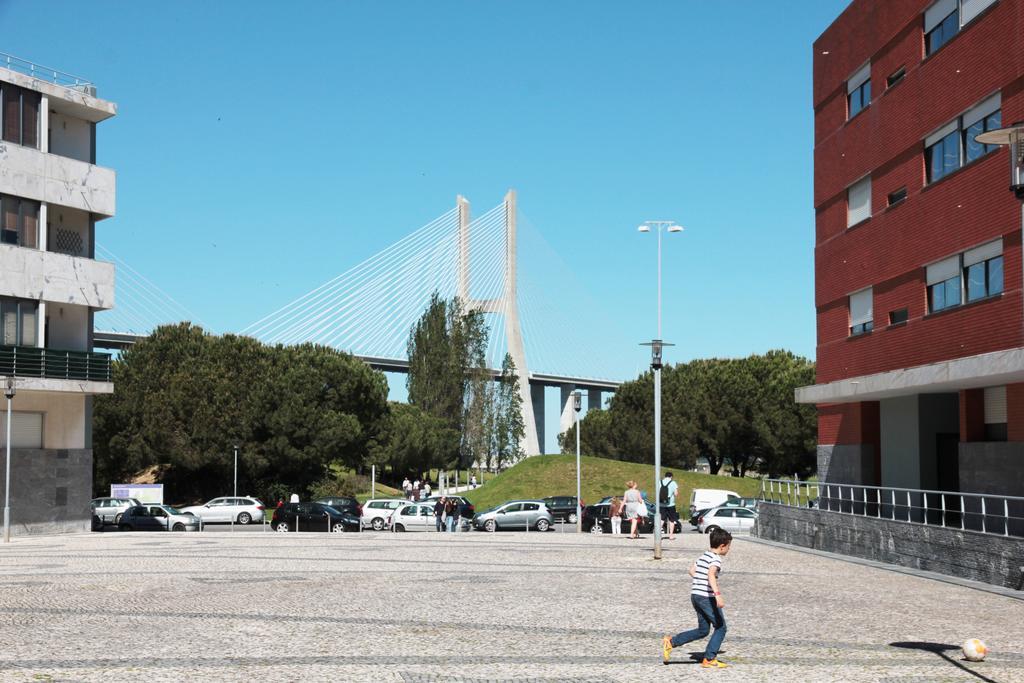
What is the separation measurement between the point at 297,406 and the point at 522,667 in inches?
2289

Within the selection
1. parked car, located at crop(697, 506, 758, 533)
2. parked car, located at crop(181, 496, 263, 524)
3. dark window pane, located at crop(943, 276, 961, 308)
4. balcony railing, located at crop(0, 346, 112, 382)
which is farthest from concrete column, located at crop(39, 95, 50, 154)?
dark window pane, located at crop(943, 276, 961, 308)

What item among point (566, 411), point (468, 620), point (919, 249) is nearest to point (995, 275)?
point (919, 249)

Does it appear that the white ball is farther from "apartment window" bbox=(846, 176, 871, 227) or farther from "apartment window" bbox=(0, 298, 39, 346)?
"apartment window" bbox=(0, 298, 39, 346)

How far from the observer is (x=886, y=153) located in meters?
30.8

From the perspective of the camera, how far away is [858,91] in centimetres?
3319

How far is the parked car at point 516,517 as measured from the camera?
161 feet

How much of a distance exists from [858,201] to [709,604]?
2337 cm

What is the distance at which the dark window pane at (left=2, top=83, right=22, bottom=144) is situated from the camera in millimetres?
38219

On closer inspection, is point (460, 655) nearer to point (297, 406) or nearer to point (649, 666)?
point (649, 666)

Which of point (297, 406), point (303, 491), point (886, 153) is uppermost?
point (886, 153)

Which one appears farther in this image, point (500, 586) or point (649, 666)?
point (500, 586)

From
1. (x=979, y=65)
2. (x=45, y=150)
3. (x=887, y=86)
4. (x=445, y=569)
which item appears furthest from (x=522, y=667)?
(x=45, y=150)

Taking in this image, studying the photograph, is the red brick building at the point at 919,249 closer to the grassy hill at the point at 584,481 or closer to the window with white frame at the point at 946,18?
the window with white frame at the point at 946,18

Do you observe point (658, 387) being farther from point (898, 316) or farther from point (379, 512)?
point (379, 512)
